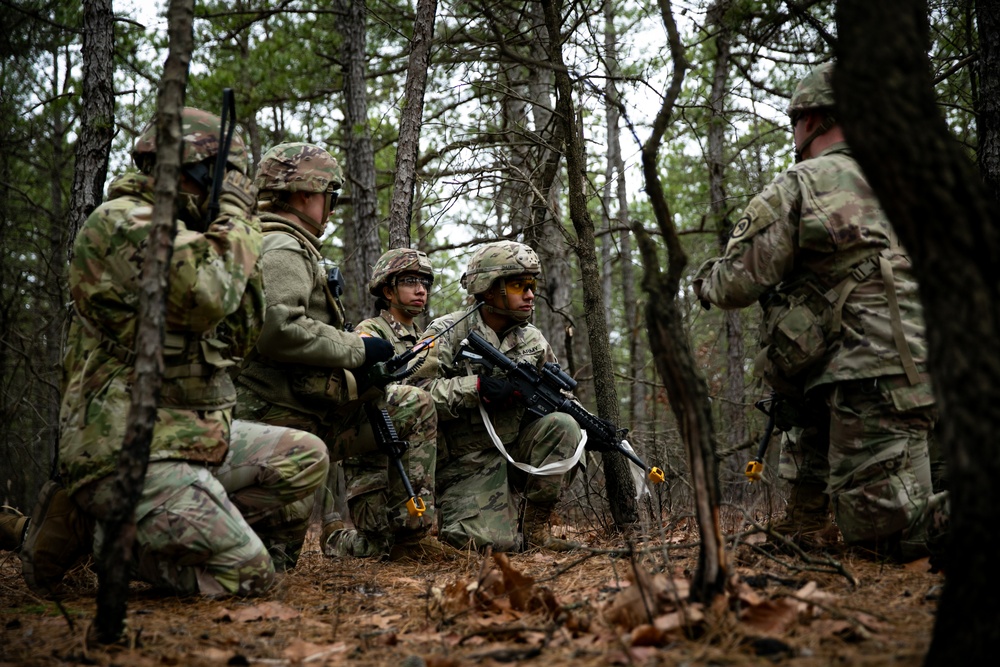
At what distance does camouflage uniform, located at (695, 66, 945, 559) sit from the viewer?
3830 millimetres

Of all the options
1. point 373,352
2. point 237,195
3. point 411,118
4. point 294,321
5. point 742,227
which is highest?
point 411,118

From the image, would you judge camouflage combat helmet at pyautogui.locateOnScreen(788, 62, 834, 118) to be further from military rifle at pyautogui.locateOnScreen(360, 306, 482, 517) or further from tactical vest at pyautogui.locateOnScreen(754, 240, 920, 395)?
military rifle at pyautogui.locateOnScreen(360, 306, 482, 517)

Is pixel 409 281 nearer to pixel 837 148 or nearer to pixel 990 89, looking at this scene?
pixel 837 148

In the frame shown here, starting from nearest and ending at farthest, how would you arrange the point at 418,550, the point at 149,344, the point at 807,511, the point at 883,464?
the point at 149,344 → the point at 883,464 → the point at 807,511 → the point at 418,550

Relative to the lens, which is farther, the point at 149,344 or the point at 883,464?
the point at 883,464

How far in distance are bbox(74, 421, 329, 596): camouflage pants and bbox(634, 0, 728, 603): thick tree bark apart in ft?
6.47

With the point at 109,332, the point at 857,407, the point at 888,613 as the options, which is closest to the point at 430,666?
the point at 888,613

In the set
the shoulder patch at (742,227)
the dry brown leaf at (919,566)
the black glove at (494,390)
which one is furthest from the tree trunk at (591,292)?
the dry brown leaf at (919,566)

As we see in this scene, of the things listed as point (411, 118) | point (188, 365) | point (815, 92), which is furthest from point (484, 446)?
point (815, 92)

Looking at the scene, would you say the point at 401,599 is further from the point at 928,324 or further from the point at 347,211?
the point at 347,211

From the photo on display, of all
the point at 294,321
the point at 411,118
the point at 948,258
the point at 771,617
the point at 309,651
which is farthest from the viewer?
the point at 411,118

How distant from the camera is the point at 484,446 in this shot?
582cm

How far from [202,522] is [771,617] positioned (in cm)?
229

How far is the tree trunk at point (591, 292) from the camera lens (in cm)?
562
